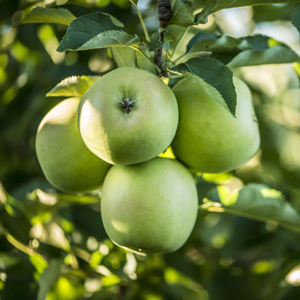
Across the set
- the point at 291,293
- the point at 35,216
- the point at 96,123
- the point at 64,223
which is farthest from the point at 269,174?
the point at 96,123

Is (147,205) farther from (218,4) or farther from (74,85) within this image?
(218,4)

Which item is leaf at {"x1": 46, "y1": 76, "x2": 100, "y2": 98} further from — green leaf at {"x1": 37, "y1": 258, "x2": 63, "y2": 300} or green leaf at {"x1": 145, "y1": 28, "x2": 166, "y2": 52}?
green leaf at {"x1": 37, "y1": 258, "x2": 63, "y2": 300}

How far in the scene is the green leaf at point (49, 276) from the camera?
1062 millimetres

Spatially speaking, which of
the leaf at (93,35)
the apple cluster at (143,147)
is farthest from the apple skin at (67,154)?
the leaf at (93,35)

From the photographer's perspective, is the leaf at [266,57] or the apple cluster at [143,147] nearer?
the apple cluster at [143,147]

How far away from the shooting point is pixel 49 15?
0.85 meters

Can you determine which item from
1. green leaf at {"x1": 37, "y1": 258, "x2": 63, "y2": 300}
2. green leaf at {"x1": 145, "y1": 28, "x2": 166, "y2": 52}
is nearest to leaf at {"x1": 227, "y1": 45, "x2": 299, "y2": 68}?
green leaf at {"x1": 145, "y1": 28, "x2": 166, "y2": 52}

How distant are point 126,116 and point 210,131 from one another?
25 centimetres

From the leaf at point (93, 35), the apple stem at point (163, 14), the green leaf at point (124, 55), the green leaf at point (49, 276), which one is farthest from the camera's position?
the green leaf at point (49, 276)

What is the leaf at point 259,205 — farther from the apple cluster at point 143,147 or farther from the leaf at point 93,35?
the leaf at point 93,35

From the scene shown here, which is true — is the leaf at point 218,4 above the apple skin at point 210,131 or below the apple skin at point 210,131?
above

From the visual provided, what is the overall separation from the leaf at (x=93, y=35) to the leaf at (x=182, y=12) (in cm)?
12

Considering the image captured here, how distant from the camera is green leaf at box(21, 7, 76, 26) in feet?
2.73

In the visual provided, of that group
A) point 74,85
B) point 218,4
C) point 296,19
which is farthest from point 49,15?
point 296,19
